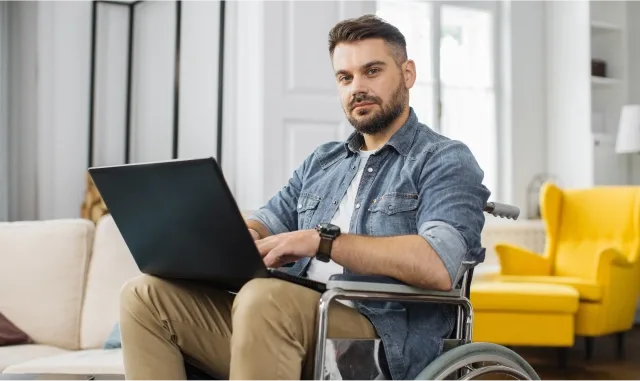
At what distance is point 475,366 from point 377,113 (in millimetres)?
572

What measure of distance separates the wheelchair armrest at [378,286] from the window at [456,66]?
14.2 feet

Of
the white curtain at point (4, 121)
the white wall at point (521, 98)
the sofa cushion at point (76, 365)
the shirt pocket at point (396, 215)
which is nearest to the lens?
the shirt pocket at point (396, 215)

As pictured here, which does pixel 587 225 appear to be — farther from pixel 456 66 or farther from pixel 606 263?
pixel 456 66

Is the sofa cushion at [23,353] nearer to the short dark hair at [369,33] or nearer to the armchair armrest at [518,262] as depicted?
the short dark hair at [369,33]

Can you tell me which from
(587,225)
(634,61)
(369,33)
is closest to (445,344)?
(369,33)

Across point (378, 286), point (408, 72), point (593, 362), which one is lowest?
point (593, 362)

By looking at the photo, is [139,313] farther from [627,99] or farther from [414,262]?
[627,99]

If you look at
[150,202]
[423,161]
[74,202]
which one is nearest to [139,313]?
[150,202]

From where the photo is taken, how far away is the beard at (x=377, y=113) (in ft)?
5.90

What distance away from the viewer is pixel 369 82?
1.79m

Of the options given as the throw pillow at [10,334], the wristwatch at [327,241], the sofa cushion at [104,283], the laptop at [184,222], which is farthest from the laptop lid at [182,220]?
the throw pillow at [10,334]

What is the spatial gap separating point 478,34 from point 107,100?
2.82 meters

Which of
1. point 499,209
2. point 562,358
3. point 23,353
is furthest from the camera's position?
point 562,358

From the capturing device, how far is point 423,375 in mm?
1452
